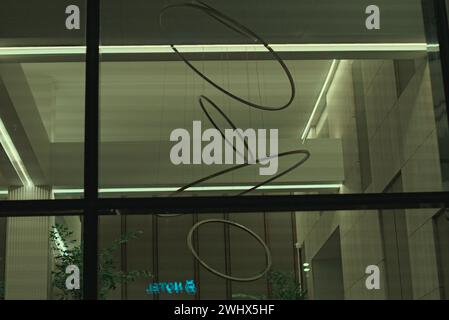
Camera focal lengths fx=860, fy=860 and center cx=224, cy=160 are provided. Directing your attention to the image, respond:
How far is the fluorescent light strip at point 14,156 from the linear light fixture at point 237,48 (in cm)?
50

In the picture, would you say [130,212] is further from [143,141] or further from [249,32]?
[249,32]

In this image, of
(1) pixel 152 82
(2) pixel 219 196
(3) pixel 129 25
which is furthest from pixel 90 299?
(3) pixel 129 25

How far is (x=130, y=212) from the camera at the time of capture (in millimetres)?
4887

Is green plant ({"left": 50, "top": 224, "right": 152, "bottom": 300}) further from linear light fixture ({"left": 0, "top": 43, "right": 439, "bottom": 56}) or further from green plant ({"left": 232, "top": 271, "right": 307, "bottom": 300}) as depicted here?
linear light fixture ({"left": 0, "top": 43, "right": 439, "bottom": 56})

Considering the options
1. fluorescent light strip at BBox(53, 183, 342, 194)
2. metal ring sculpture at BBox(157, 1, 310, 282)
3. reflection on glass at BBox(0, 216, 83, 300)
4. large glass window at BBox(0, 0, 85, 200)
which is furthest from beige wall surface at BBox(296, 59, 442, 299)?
large glass window at BBox(0, 0, 85, 200)

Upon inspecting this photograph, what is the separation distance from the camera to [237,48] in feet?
16.8

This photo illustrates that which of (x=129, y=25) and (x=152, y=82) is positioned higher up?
(x=129, y=25)

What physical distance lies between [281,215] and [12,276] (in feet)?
5.06

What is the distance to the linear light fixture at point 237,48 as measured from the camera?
5.04 metres

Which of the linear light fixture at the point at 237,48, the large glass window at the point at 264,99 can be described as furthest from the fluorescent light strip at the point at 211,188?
the linear light fixture at the point at 237,48

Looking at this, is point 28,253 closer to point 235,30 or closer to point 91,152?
point 91,152

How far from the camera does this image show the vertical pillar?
4.75 m
